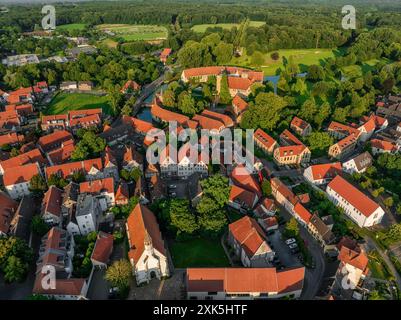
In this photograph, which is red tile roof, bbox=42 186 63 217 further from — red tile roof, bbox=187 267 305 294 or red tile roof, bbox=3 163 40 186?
red tile roof, bbox=187 267 305 294

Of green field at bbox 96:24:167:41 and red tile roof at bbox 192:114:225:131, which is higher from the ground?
green field at bbox 96:24:167:41

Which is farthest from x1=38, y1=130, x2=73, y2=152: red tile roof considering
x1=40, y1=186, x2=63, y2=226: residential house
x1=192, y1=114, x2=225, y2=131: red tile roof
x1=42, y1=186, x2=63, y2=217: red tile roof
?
x1=192, y1=114, x2=225, y2=131: red tile roof

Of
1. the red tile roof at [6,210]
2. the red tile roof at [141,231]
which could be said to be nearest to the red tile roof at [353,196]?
the red tile roof at [141,231]

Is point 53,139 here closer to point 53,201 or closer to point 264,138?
point 53,201

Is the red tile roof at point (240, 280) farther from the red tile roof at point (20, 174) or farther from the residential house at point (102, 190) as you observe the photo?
the red tile roof at point (20, 174)

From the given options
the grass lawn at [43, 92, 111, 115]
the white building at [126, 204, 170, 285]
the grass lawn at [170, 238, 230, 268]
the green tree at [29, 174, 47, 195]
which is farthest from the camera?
the grass lawn at [43, 92, 111, 115]

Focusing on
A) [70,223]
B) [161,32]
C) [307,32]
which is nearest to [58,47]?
[161,32]

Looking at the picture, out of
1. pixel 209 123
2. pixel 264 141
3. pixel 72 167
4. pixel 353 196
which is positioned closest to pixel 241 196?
pixel 353 196
